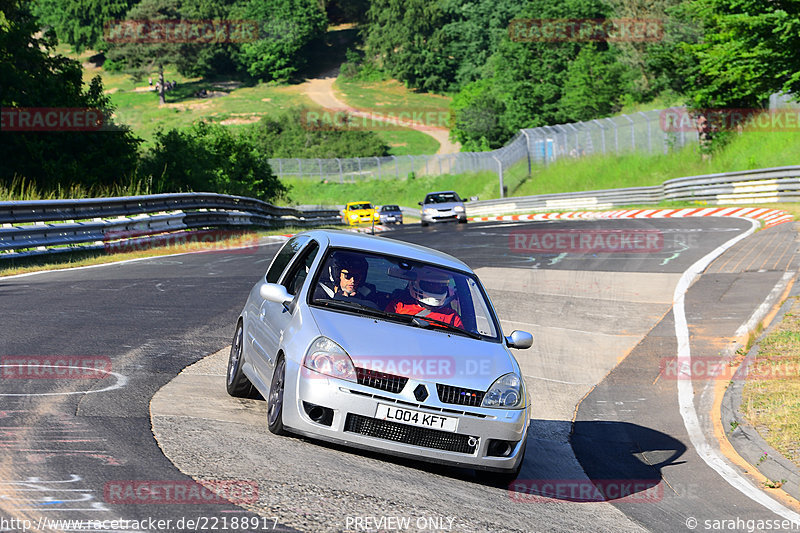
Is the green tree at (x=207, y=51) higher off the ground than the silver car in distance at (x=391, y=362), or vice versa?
the green tree at (x=207, y=51)

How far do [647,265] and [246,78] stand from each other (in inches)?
5610

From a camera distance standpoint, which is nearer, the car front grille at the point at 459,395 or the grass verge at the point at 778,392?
the car front grille at the point at 459,395

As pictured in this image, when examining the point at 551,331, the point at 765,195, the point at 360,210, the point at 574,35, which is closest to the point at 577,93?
the point at 574,35

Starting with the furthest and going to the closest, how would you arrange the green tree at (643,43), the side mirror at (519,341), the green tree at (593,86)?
the green tree at (593,86), the green tree at (643,43), the side mirror at (519,341)

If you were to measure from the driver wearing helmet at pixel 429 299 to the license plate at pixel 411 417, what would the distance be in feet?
3.77

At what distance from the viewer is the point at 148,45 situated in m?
150

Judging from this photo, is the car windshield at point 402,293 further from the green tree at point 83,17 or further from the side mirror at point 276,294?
the green tree at point 83,17

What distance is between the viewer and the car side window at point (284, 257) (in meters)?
8.73

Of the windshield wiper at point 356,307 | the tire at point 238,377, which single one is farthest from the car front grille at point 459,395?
the tire at point 238,377

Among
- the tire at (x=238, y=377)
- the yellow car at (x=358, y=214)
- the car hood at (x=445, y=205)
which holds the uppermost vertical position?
the tire at (x=238, y=377)

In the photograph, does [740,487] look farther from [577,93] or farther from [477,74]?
[477,74]

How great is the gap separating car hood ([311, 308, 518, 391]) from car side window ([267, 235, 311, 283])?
1.47 meters

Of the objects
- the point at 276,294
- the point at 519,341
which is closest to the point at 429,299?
the point at 519,341

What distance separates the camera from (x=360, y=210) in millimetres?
50125
